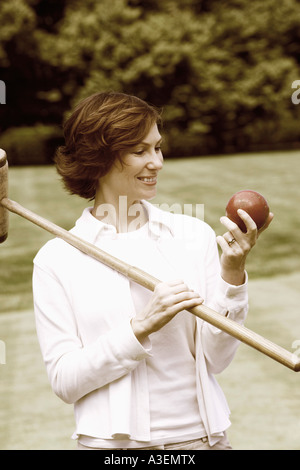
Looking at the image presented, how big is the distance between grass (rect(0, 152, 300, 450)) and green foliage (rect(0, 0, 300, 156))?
464 inches

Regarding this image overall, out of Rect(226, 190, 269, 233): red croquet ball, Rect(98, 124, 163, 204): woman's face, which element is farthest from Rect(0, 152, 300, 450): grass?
Rect(98, 124, 163, 204): woman's face

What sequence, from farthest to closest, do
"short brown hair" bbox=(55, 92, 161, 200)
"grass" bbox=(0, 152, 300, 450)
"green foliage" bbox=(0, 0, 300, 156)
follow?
"green foliage" bbox=(0, 0, 300, 156) < "grass" bbox=(0, 152, 300, 450) < "short brown hair" bbox=(55, 92, 161, 200)

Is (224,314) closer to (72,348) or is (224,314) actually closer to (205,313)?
(205,313)

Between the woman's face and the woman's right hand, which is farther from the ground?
the woman's face

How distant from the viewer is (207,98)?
30.9m

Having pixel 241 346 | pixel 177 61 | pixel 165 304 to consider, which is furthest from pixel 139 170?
pixel 177 61

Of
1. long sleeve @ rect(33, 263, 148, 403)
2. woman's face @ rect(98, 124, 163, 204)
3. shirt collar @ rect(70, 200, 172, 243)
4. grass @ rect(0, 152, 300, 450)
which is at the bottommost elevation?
grass @ rect(0, 152, 300, 450)

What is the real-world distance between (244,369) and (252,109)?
90.3 feet

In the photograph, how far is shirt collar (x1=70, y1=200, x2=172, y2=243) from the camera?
2.42 meters

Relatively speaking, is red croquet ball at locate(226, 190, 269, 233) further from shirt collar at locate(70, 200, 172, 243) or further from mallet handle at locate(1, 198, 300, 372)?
mallet handle at locate(1, 198, 300, 372)

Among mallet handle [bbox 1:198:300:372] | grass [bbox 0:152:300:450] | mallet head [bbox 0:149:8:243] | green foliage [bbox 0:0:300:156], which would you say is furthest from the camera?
green foliage [bbox 0:0:300:156]

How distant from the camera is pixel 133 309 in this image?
228 cm

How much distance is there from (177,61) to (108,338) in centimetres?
2897
